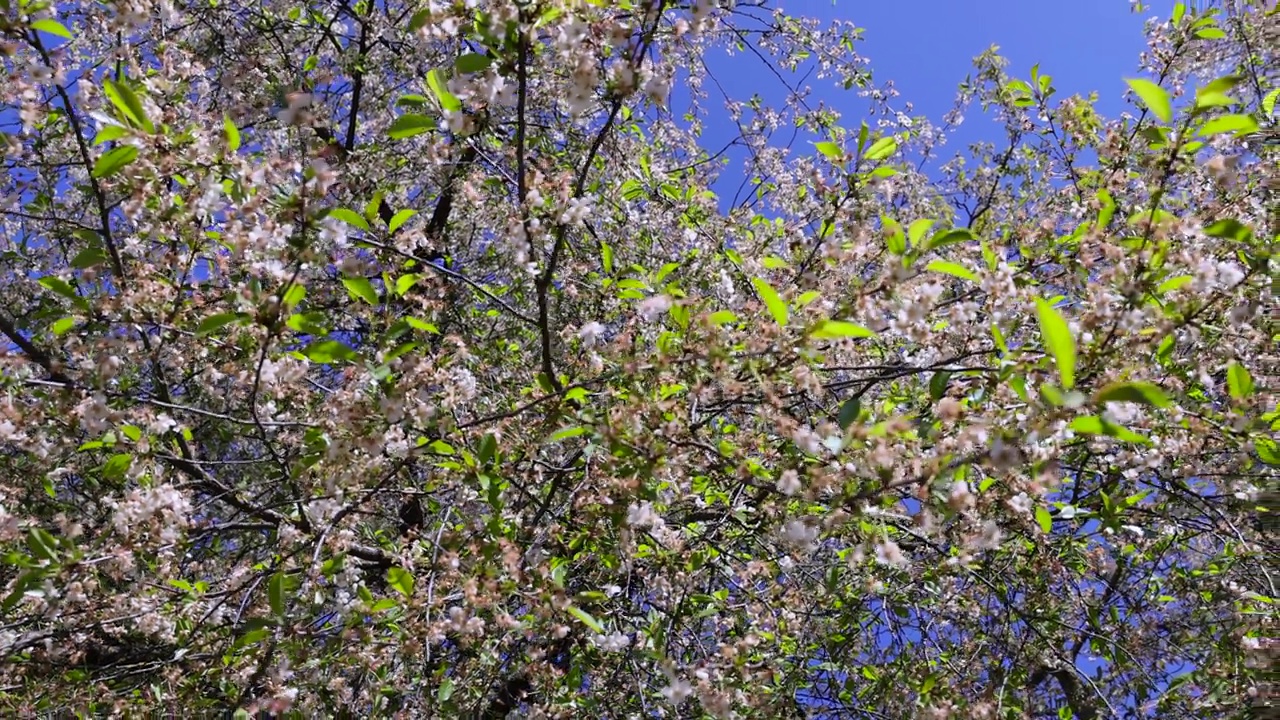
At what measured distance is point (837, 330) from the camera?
1783 millimetres

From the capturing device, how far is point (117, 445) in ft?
8.24

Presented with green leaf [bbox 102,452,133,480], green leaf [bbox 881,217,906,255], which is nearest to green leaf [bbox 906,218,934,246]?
green leaf [bbox 881,217,906,255]

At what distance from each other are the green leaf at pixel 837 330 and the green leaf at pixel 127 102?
5.40 feet

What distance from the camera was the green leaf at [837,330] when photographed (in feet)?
5.76

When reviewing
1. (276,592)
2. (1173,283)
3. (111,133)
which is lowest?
(276,592)

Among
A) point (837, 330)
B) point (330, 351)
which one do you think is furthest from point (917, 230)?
point (330, 351)

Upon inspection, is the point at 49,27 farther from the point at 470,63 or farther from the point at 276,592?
the point at 276,592

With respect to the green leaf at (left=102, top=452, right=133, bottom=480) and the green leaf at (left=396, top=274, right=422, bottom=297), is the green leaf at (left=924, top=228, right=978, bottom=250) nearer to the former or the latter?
the green leaf at (left=396, top=274, right=422, bottom=297)

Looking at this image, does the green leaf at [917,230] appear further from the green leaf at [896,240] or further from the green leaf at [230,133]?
the green leaf at [230,133]

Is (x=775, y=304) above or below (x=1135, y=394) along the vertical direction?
above

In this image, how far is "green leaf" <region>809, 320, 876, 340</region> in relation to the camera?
1.75m

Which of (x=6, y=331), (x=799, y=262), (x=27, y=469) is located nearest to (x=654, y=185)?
(x=799, y=262)

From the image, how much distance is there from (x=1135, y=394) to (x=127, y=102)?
2.14m

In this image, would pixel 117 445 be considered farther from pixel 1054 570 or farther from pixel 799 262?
pixel 1054 570
